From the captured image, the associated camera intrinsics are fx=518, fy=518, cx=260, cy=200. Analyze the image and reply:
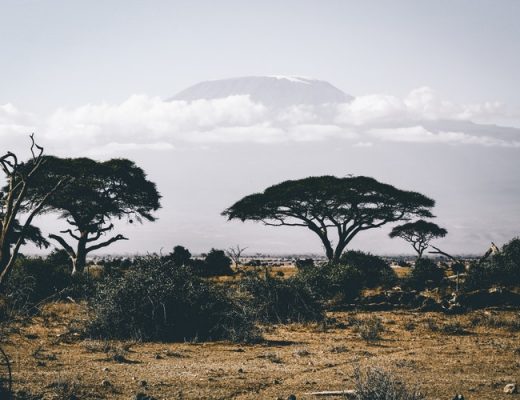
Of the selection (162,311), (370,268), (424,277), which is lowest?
(424,277)

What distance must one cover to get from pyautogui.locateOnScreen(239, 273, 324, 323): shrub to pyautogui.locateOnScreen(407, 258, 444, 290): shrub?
10534mm

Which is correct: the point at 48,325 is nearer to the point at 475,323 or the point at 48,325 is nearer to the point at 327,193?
the point at 475,323

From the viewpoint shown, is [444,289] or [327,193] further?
[327,193]

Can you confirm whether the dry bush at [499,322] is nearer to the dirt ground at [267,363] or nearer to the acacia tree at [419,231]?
the dirt ground at [267,363]

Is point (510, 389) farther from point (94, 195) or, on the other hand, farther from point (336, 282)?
point (94, 195)

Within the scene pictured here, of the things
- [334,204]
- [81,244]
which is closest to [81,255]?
[81,244]

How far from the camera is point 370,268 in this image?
2850 centimetres

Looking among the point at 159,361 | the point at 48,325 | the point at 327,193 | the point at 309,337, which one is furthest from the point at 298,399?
the point at 327,193

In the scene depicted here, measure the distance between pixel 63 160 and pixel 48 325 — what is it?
19.5 meters

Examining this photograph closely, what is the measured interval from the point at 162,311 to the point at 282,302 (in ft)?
17.8

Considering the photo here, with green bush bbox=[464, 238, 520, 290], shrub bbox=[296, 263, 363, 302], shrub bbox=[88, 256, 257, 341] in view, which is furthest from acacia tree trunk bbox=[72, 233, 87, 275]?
green bush bbox=[464, 238, 520, 290]

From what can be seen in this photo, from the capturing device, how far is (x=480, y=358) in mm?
10148

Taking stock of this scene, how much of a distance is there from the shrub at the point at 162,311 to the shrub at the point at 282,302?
3.32 metres

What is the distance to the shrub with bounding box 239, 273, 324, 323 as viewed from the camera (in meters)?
17.0
